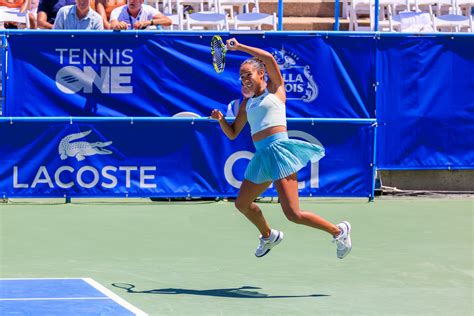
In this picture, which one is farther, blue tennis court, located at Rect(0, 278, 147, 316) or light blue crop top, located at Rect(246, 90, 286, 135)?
light blue crop top, located at Rect(246, 90, 286, 135)

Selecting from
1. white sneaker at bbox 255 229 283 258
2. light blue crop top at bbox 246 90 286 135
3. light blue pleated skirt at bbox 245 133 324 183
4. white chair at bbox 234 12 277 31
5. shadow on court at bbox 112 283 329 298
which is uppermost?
white chair at bbox 234 12 277 31

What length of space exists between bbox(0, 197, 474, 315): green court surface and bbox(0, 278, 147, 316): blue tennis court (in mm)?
163

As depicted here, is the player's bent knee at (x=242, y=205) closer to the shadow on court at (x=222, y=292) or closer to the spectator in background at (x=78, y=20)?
the shadow on court at (x=222, y=292)

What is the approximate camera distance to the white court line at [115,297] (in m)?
7.31

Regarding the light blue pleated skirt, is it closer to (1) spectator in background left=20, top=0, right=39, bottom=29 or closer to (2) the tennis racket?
(2) the tennis racket

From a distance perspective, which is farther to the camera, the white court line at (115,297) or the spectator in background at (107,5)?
the spectator in background at (107,5)

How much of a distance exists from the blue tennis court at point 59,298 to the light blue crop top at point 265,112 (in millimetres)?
1755

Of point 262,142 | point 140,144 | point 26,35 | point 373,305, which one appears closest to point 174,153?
point 140,144

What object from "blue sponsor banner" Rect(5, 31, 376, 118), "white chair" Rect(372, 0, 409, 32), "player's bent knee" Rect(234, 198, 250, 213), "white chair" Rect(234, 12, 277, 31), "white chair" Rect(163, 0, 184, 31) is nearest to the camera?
"player's bent knee" Rect(234, 198, 250, 213)

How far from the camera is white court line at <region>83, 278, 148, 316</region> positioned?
7.31m

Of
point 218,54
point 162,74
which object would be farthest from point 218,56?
point 162,74

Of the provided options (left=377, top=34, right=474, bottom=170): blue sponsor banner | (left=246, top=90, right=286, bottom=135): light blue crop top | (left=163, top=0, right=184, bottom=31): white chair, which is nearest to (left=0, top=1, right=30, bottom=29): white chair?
(left=163, top=0, right=184, bottom=31): white chair

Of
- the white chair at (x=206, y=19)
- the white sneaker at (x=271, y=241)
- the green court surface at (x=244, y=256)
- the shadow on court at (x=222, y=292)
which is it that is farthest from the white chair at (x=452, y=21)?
the shadow on court at (x=222, y=292)

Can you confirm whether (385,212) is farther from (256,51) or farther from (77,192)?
(256,51)
